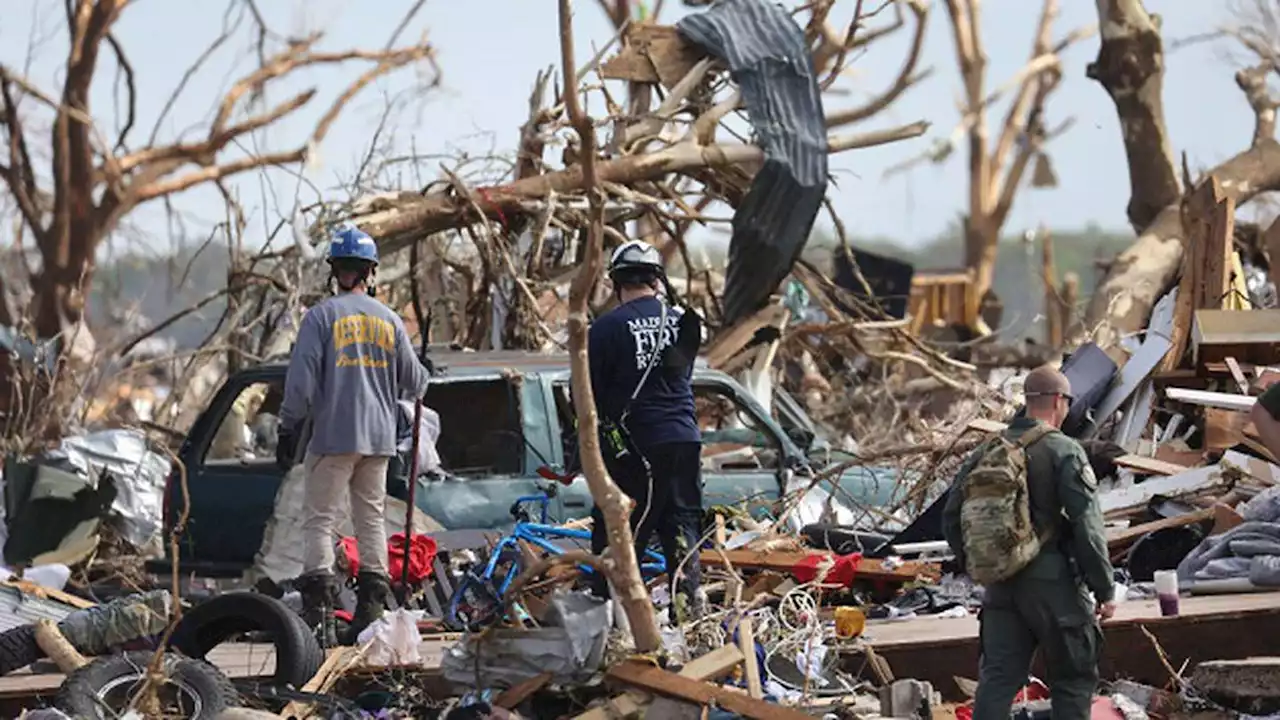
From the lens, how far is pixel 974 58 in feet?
128

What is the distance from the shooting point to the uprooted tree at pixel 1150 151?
19.0 metres

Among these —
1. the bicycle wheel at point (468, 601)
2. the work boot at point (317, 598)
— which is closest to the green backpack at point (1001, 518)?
the bicycle wheel at point (468, 601)

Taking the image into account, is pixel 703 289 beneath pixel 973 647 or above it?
above

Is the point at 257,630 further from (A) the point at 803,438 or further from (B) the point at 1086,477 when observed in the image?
(A) the point at 803,438

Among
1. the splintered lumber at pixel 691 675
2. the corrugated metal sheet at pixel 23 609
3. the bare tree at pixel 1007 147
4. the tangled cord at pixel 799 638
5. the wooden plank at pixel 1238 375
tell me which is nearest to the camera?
the splintered lumber at pixel 691 675

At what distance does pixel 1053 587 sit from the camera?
6680 millimetres

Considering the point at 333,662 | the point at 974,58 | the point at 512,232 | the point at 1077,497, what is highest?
the point at 974,58

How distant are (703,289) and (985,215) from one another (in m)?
25.8

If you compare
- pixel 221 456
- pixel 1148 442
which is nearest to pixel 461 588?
pixel 221 456

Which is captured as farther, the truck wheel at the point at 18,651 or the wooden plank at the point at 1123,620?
the truck wheel at the point at 18,651

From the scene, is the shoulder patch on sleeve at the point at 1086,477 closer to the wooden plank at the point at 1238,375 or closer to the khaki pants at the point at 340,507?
the khaki pants at the point at 340,507

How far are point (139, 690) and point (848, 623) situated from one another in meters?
2.91

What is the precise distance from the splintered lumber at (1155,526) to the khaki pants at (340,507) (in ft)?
11.8

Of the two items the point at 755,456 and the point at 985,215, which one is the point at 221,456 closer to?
the point at 755,456
